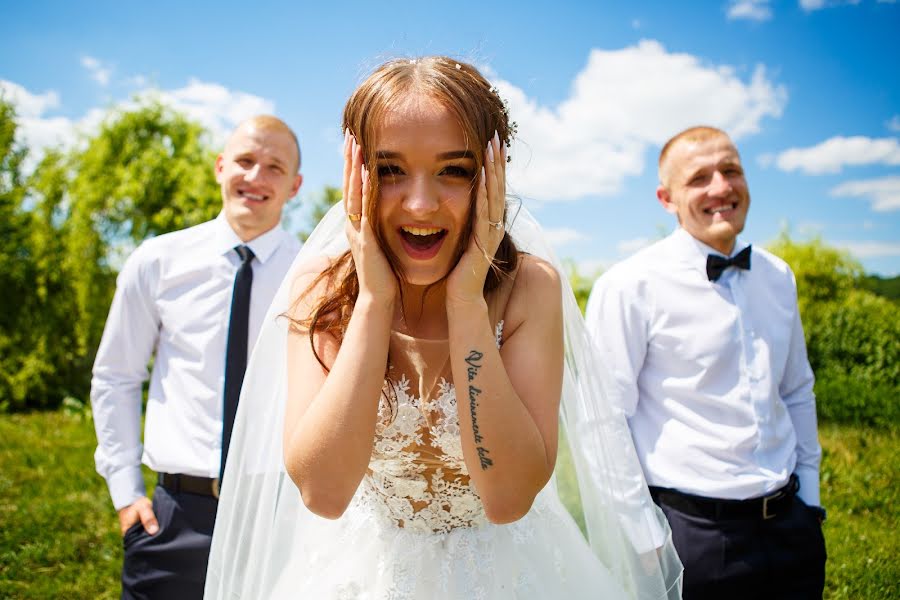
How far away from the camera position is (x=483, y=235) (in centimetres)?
188

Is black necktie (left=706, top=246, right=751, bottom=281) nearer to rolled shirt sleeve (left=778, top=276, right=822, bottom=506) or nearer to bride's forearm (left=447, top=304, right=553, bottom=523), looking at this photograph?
rolled shirt sleeve (left=778, top=276, right=822, bottom=506)

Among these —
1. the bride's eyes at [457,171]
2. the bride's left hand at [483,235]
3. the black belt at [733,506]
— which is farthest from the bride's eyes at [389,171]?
the black belt at [733,506]

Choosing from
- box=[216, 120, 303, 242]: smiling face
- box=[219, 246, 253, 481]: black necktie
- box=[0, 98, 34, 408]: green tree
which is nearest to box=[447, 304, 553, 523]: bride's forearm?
box=[219, 246, 253, 481]: black necktie

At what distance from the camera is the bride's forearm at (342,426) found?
5.68 feet

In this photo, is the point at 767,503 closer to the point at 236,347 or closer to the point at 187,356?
the point at 236,347

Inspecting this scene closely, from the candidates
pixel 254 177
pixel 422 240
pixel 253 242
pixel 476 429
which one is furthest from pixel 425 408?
pixel 254 177

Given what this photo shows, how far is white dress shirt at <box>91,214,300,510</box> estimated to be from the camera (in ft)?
11.0

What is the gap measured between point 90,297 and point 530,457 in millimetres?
13518

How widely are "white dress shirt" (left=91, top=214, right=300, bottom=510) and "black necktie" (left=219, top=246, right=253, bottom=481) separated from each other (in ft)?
0.23

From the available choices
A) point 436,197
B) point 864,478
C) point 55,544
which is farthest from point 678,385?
point 55,544

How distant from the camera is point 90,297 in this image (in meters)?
12.8

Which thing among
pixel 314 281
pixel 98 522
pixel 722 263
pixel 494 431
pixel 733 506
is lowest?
pixel 98 522

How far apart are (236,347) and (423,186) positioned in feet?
6.29

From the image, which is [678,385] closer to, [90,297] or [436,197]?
[436,197]
